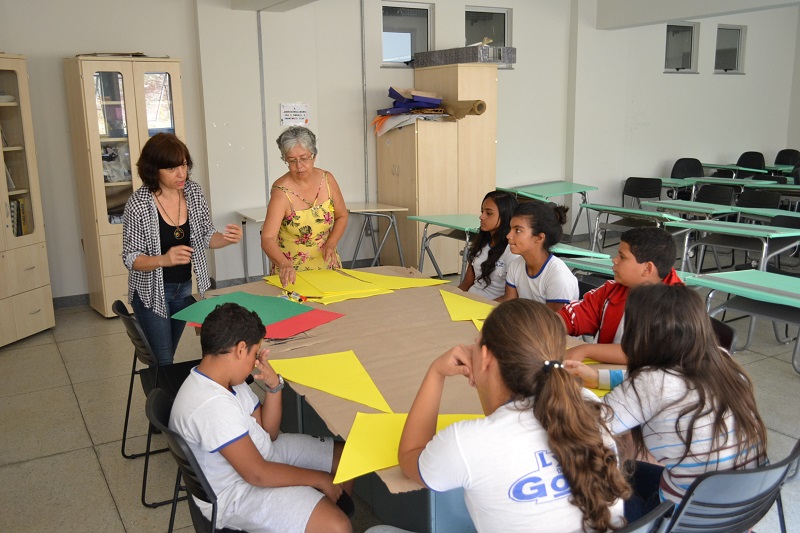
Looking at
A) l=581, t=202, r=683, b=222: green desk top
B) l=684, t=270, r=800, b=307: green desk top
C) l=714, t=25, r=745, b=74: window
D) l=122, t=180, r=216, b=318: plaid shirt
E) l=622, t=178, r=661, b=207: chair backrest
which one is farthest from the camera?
l=714, t=25, r=745, b=74: window

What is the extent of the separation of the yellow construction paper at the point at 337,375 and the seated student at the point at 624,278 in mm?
857

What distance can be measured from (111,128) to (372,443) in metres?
4.43

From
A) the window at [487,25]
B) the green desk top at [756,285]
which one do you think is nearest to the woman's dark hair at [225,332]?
the green desk top at [756,285]

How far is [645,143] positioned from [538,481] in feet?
27.3

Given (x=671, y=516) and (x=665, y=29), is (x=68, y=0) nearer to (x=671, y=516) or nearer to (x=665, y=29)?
(x=671, y=516)

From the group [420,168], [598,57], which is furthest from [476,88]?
[598,57]

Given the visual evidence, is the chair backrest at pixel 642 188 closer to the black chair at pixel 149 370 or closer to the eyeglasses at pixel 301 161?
Result: the eyeglasses at pixel 301 161

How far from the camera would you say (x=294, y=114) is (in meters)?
6.27

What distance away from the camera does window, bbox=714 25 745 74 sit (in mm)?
9453

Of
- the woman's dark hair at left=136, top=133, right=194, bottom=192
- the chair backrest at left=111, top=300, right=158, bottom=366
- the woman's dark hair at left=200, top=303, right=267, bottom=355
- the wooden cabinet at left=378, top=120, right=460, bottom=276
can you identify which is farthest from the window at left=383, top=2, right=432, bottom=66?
the woman's dark hair at left=200, top=303, right=267, bottom=355

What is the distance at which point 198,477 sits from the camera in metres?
1.69

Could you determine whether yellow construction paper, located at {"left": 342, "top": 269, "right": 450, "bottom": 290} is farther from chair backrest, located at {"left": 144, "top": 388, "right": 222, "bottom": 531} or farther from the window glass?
the window glass

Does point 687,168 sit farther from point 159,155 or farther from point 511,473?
point 511,473

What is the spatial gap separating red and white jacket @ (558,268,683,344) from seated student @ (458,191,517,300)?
0.87 metres
